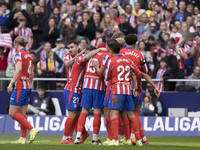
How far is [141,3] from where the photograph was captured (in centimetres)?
1870

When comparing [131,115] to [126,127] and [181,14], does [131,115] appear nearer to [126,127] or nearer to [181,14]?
[126,127]

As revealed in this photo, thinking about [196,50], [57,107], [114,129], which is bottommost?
[57,107]

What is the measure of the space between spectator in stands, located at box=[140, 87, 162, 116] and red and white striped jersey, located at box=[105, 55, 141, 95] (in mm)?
5818

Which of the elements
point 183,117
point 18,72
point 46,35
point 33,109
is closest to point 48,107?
point 33,109

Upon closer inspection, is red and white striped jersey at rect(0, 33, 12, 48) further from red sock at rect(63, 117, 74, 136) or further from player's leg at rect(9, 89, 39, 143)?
red sock at rect(63, 117, 74, 136)

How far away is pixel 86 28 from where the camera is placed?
16.6 metres

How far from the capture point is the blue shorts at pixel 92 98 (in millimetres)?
9266

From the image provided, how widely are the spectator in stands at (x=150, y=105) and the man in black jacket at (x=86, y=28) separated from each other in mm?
3735

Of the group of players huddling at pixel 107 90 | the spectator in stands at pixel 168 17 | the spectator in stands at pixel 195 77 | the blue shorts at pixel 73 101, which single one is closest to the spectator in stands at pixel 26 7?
the spectator in stands at pixel 168 17

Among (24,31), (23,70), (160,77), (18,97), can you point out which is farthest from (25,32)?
(18,97)

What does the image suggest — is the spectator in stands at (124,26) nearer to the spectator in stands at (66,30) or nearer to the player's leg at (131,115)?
the spectator in stands at (66,30)

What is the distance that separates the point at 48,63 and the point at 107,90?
694cm

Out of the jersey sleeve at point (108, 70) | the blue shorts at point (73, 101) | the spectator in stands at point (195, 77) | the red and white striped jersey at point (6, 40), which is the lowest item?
the blue shorts at point (73, 101)

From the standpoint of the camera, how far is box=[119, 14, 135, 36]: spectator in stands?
16281mm
